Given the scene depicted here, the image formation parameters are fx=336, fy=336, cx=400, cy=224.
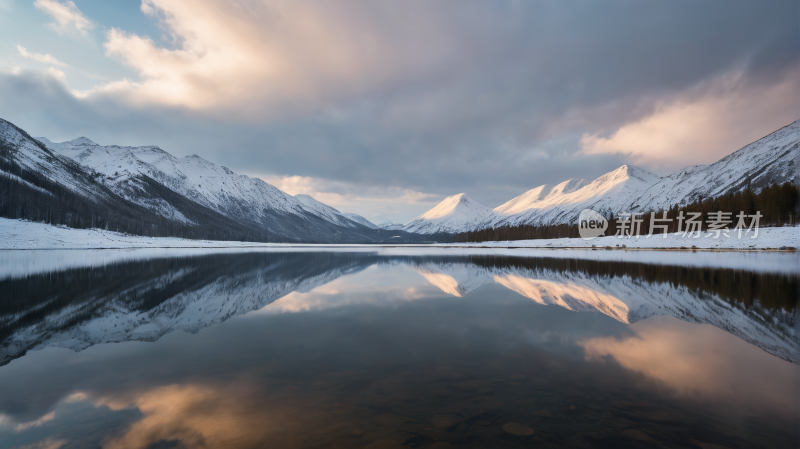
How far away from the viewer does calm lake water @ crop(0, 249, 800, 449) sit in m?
5.54

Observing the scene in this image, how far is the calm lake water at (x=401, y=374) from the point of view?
5539mm

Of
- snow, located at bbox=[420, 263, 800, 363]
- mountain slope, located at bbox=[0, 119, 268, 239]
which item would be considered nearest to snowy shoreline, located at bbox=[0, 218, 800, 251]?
mountain slope, located at bbox=[0, 119, 268, 239]

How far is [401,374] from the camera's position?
8102 mm

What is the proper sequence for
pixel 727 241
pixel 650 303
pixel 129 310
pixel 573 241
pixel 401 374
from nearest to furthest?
pixel 401 374 → pixel 129 310 → pixel 650 303 → pixel 727 241 → pixel 573 241

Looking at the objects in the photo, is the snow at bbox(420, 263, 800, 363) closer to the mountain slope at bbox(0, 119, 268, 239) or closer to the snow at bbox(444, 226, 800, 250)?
the snow at bbox(444, 226, 800, 250)

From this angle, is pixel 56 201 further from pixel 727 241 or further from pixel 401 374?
pixel 727 241

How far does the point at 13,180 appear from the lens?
139250mm

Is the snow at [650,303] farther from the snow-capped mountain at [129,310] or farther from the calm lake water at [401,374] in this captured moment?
the snow-capped mountain at [129,310]

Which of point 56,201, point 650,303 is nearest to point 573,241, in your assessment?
point 650,303

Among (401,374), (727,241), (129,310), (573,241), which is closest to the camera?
(401,374)

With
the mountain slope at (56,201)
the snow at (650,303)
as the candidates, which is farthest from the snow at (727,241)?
the mountain slope at (56,201)

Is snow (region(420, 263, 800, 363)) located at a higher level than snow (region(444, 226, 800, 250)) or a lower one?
lower

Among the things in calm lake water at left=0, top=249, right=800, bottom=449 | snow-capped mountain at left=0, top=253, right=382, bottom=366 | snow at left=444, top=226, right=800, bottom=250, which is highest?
snow at left=444, top=226, right=800, bottom=250

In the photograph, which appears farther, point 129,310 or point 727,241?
point 727,241
